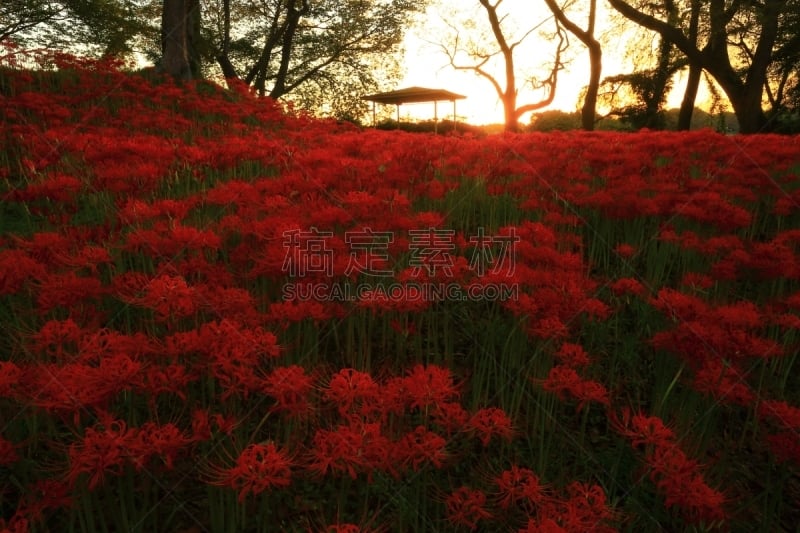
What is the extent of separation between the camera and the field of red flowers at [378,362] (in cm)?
171

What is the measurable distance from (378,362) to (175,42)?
1194cm

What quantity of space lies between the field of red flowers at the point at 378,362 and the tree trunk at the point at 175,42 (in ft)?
28.1

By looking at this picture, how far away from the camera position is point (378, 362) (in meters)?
3.23

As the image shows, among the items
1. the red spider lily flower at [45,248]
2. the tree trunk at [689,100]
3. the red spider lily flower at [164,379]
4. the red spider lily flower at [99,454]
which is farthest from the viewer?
the tree trunk at [689,100]

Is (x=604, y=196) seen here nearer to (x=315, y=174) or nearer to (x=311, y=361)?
Result: (x=315, y=174)

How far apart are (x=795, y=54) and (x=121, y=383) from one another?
2911cm

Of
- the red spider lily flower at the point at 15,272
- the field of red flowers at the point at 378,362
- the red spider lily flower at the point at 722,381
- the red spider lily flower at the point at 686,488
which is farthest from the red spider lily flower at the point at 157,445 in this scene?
the red spider lily flower at the point at 722,381

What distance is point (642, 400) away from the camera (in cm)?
328

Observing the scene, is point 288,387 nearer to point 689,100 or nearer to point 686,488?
point 686,488

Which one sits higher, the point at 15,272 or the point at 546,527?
the point at 15,272

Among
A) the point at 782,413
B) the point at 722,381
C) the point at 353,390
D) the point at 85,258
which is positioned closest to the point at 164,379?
the point at 353,390

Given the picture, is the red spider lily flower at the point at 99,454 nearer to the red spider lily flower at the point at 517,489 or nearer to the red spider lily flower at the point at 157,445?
the red spider lily flower at the point at 157,445

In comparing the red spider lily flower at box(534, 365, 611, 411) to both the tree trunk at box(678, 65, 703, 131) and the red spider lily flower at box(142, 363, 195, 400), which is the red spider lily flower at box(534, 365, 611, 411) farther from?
the tree trunk at box(678, 65, 703, 131)

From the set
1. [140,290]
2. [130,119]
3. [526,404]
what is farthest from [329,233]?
[130,119]
